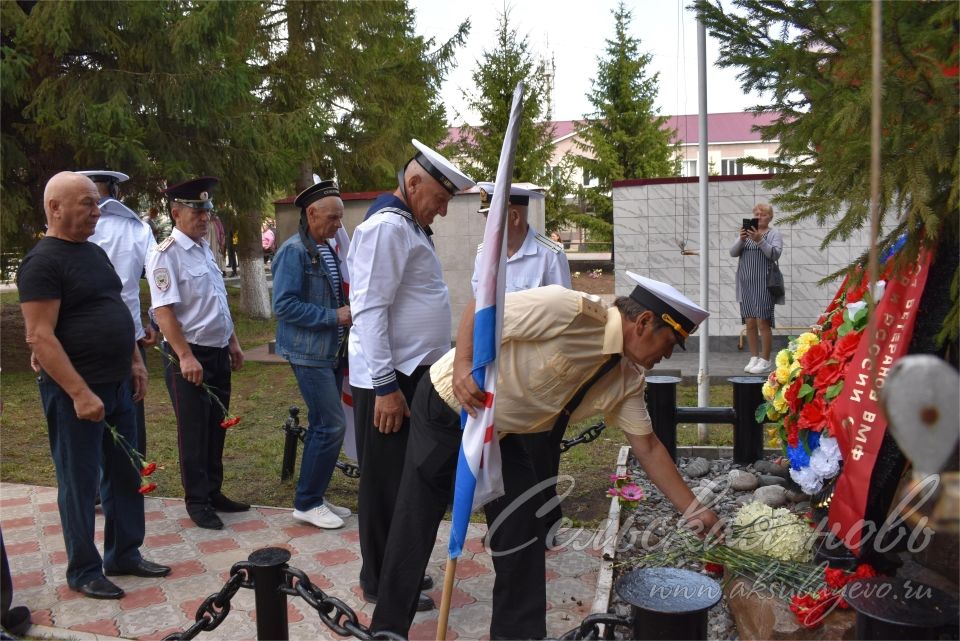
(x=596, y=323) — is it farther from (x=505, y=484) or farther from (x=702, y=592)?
(x=702, y=592)

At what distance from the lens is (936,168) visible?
3.28 metres

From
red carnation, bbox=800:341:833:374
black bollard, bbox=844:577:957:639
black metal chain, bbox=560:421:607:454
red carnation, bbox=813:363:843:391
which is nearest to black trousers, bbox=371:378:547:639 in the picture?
black bollard, bbox=844:577:957:639

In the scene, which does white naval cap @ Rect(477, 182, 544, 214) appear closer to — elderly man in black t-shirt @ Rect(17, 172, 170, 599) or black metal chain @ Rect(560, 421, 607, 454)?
black metal chain @ Rect(560, 421, 607, 454)

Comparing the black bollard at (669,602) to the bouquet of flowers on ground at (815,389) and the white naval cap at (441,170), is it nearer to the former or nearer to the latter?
the bouquet of flowers on ground at (815,389)

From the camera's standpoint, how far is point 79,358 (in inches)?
157

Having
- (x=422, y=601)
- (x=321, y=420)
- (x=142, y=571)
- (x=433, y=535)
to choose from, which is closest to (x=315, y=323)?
(x=321, y=420)

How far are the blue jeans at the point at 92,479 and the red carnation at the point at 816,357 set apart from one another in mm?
3497

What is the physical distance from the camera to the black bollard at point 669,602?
2.50 m

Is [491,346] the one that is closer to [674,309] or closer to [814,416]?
[674,309]

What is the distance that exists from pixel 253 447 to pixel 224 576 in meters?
3.04

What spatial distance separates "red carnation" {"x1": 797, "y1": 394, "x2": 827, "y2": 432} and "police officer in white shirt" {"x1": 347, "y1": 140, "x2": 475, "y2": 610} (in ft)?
6.10

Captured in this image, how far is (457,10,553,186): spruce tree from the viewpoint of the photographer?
25547 mm

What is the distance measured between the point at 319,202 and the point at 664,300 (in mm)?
2657

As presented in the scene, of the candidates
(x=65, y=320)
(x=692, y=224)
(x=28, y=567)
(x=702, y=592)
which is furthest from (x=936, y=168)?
(x=692, y=224)
